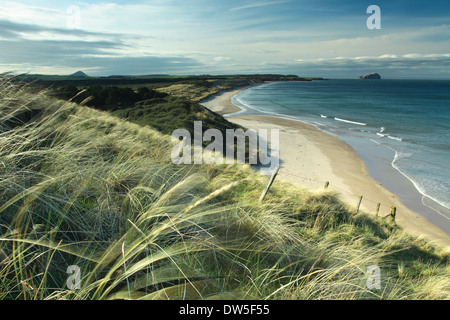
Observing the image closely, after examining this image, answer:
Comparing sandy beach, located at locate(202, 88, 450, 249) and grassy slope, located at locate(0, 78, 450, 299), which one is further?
sandy beach, located at locate(202, 88, 450, 249)

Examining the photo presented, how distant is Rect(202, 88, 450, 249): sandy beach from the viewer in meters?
9.22

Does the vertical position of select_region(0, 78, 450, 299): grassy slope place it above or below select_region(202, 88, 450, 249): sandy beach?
above

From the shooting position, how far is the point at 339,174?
13836mm

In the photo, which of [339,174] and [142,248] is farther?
[339,174]

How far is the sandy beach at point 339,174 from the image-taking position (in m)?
9.22

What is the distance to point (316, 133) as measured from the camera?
2400 cm

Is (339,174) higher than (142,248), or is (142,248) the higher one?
(142,248)

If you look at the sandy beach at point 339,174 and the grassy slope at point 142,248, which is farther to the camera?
the sandy beach at point 339,174

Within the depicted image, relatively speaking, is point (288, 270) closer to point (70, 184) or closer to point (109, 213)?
point (109, 213)

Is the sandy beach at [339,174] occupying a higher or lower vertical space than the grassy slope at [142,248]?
lower
